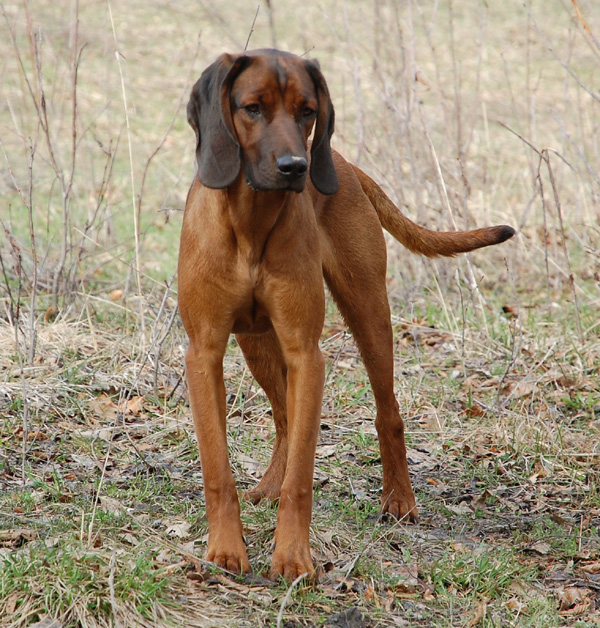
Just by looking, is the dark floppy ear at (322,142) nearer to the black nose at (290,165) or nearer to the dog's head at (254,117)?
the dog's head at (254,117)

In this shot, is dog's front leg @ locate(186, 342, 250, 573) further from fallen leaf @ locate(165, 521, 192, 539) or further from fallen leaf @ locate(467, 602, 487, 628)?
fallen leaf @ locate(467, 602, 487, 628)

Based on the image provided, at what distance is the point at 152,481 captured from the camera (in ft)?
13.3

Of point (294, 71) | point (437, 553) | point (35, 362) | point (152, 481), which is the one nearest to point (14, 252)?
point (35, 362)

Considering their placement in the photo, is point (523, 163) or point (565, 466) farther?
point (523, 163)

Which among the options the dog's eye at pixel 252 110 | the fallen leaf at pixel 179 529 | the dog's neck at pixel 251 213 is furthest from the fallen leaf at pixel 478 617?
the dog's eye at pixel 252 110

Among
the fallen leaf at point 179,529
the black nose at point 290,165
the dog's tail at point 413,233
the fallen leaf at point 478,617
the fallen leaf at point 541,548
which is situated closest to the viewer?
the black nose at point 290,165

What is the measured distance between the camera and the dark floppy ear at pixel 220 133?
3.04 m

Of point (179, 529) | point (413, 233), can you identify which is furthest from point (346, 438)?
point (179, 529)

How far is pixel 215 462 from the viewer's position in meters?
3.24

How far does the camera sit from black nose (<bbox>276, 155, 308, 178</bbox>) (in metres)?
2.88

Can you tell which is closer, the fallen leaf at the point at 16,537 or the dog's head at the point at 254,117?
the dog's head at the point at 254,117

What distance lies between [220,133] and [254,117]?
0.43ft

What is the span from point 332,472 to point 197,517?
39.4 inches

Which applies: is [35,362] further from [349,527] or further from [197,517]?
[349,527]
